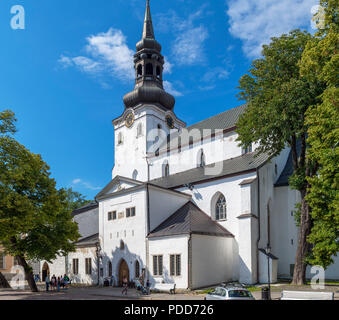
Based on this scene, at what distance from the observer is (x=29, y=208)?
911 inches

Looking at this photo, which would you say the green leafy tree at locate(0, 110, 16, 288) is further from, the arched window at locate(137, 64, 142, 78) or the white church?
the arched window at locate(137, 64, 142, 78)

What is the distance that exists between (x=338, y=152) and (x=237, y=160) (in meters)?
16.1

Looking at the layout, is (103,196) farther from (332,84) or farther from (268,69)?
(332,84)

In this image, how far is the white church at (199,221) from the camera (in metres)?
27.3

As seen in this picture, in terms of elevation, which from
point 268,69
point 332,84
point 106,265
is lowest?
point 106,265

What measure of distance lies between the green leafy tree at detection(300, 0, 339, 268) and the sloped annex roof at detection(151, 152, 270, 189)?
8992 mm

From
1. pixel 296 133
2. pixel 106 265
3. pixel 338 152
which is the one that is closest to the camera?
pixel 338 152

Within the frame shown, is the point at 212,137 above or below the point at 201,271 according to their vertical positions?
above

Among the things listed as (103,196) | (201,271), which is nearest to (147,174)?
(103,196)

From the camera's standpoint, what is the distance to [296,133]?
23703mm

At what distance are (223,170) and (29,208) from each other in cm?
1620

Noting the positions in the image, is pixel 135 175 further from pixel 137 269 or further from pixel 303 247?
pixel 303 247

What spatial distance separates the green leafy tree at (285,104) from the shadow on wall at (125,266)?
1059cm

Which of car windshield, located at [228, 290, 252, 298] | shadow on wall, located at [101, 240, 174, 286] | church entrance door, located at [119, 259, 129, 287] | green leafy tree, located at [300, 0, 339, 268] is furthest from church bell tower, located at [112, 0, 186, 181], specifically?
car windshield, located at [228, 290, 252, 298]
